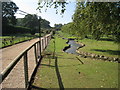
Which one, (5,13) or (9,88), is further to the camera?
(5,13)

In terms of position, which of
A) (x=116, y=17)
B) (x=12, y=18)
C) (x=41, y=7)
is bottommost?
(x=116, y=17)

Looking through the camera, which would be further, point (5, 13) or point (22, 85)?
point (5, 13)

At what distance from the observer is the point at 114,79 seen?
556 cm

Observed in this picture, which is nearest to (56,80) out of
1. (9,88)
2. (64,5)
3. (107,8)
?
(9,88)

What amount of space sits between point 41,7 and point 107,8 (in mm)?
3219

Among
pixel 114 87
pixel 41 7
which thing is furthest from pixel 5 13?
pixel 114 87

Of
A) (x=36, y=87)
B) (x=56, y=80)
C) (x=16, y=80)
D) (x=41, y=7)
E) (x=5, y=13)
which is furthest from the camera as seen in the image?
(x=5, y=13)

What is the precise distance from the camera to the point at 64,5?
5.97 m

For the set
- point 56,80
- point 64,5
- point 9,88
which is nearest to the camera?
point 9,88

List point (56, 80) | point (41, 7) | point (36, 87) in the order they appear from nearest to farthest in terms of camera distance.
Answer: point (36, 87), point (56, 80), point (41, 7)

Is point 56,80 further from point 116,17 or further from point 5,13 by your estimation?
point 5,13

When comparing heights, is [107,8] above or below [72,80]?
above

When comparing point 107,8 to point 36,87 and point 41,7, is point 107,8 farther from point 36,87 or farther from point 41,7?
point 36,87

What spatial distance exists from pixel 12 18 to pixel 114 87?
2389 inches
